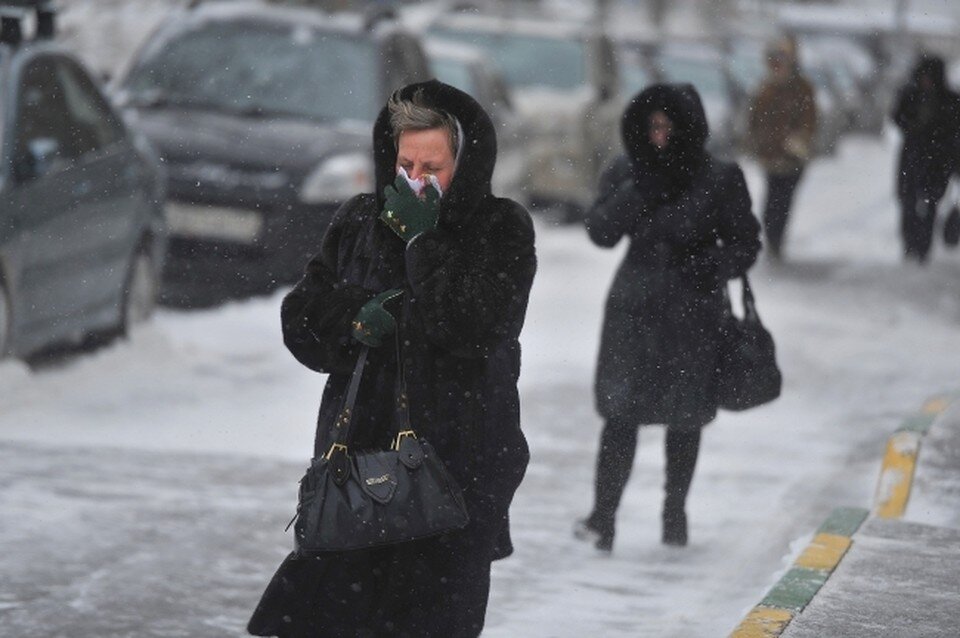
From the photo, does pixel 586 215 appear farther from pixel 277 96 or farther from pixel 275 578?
pixel 277 96

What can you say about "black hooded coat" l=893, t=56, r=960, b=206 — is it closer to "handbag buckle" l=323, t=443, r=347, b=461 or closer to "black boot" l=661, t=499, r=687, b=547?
"black boot" l=661, t=499, r=687, b=547

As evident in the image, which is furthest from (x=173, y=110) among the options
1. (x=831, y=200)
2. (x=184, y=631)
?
(x=831, y=200)

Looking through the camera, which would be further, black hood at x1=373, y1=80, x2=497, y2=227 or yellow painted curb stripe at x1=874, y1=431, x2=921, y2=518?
yellow painted curb stripe at x1=874, y1=431, x2=921, y2=518

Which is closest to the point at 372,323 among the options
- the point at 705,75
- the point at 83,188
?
the point at 83,188

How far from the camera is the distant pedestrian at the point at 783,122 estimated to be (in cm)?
1712

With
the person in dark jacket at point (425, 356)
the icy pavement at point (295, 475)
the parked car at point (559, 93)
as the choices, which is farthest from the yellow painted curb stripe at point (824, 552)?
the parked car at point (559, 93)

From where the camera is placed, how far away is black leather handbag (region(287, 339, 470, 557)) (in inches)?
181

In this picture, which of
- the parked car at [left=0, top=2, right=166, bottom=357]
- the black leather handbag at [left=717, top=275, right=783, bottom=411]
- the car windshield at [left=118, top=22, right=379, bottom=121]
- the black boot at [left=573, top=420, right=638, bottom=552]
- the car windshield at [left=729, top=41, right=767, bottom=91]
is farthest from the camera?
the car windshield at [left=729, top=41, right=767, bottom=91]

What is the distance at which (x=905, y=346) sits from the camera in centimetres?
1332

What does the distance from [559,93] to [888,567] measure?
44.9 feet

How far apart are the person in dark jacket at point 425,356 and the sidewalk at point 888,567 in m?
1.41

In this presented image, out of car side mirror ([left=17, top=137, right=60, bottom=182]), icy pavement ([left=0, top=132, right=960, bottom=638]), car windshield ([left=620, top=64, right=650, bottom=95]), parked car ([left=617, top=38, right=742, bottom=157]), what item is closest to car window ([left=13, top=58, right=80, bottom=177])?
car side mirror ([left=17, top=137, right=60, bottom=182])

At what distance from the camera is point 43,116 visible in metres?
10.5

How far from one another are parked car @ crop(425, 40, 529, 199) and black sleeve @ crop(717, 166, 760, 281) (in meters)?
9.23
